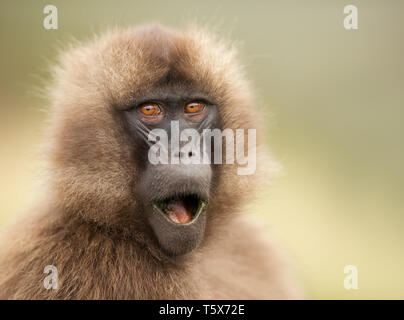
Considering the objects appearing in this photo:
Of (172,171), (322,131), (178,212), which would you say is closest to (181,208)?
(178,212)

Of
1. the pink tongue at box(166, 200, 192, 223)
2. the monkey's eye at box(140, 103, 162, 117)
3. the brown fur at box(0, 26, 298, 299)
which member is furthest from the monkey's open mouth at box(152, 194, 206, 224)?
the monkey's eye at box(140, 103, 162, 117)

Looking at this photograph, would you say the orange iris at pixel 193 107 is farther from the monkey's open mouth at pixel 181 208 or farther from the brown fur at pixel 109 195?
the monkey's open mouth at pixel 181 208

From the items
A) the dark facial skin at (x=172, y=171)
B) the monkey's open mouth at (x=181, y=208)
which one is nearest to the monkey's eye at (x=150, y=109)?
the dark facial skin at (x=172, y=171)

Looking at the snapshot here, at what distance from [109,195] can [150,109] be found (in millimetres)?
550

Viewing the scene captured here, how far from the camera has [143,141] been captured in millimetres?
3318

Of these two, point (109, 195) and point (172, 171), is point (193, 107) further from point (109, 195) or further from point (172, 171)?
point (109, 195)

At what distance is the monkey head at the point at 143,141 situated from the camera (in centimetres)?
318

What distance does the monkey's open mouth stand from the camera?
323 cm

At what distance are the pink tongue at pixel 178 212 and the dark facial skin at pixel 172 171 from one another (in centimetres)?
3

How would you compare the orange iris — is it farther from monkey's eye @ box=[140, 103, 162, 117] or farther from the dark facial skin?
monkey's eye @ box=[140, 103, 162, 117]

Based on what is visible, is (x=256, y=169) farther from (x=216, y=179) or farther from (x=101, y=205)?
(x=101, y=205)
